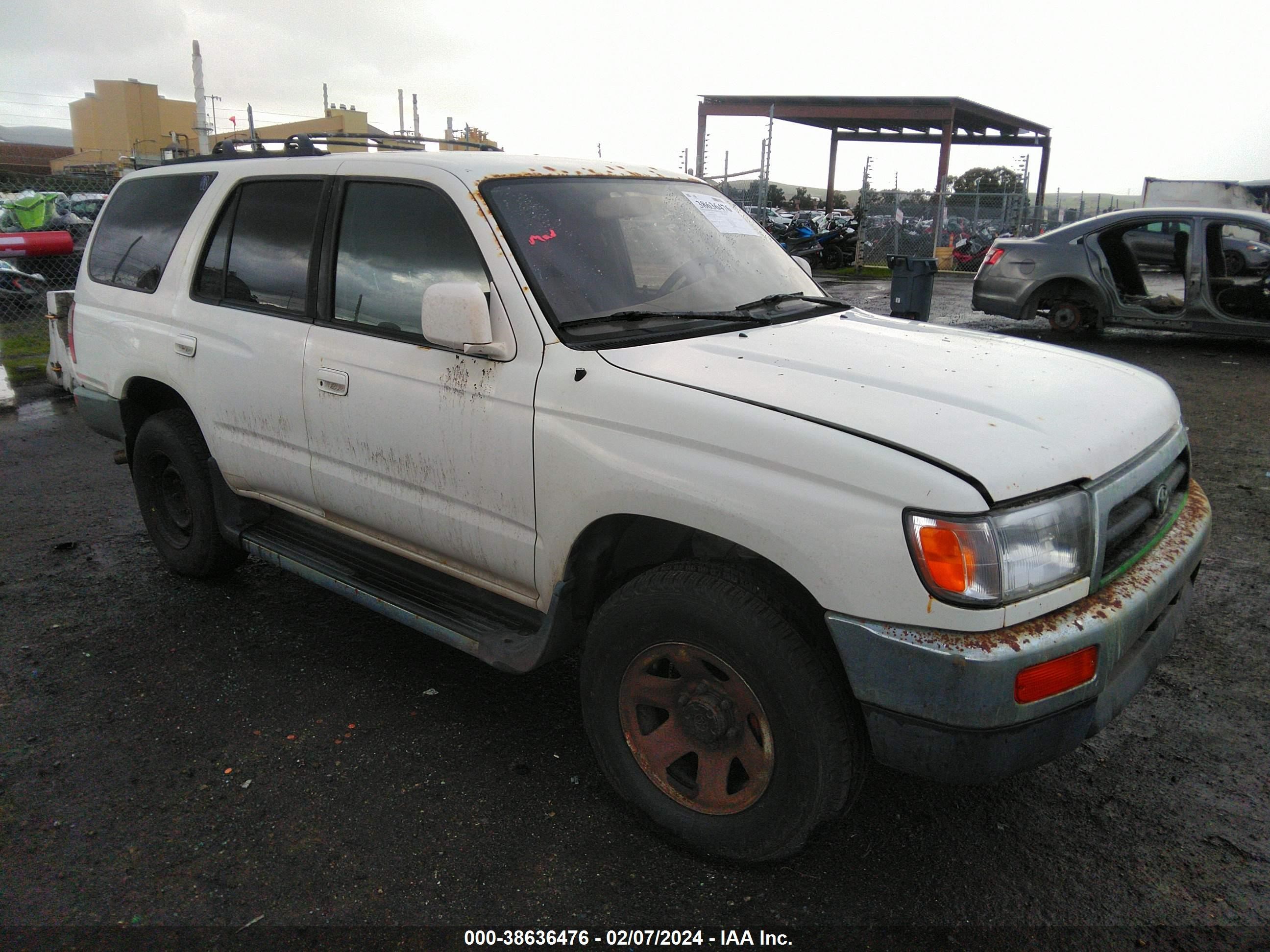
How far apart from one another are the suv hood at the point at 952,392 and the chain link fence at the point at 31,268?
8.71 m

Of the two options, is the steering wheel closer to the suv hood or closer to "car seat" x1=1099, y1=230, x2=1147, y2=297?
the suv hood

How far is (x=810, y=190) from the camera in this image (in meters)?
106

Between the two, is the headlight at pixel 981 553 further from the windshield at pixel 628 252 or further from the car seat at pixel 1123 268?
the car seat at pixel 1123 268

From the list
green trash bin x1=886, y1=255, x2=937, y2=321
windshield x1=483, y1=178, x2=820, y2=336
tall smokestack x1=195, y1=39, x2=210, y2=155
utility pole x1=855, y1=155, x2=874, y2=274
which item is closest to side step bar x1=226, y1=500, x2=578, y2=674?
windshield x1=483, y1=178, x2=820, y2=336

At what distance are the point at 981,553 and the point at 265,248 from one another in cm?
298

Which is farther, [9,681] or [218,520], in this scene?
[218,520]

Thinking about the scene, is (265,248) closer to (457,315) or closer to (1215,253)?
(457,315)

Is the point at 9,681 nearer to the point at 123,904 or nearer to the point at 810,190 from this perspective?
the point at 123,904

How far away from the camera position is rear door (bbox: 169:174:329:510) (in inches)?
136

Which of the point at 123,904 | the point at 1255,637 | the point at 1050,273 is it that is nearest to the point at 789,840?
the point at 123,904

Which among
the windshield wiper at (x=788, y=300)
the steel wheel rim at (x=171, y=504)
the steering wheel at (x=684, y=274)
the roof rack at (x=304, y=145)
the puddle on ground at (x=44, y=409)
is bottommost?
the puddle on ground at (x=44, y=409)

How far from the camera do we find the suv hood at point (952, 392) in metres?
2.13

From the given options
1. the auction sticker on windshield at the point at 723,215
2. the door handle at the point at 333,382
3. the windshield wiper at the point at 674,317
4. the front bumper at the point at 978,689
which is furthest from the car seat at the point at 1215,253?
the door handle at the point at 333,382

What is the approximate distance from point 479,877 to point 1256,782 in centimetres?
241
